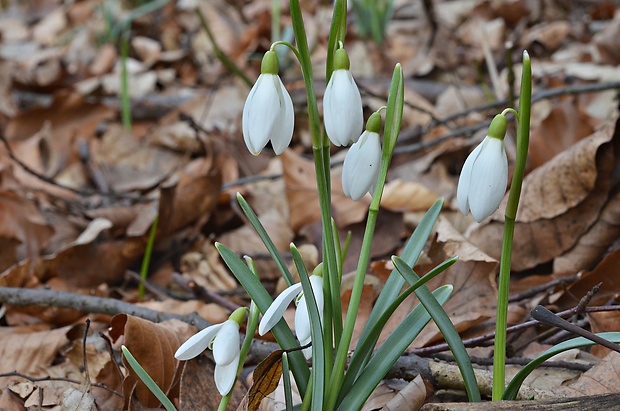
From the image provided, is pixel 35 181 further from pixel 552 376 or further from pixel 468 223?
pixel 552 376

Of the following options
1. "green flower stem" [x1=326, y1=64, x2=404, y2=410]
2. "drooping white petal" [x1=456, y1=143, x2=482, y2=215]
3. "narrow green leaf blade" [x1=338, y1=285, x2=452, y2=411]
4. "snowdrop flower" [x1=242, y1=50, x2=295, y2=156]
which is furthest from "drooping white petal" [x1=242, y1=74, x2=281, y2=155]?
"narrow green leaf blade" [x1=338, y1=285, x2=452, y2=411]

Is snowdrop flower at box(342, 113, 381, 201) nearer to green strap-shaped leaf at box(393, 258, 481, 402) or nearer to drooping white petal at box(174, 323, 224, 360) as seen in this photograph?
green strap-shaped leaf at box(393, 258, 481, 402)

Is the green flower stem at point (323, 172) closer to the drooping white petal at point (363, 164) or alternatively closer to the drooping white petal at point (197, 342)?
the drooping white petal at point (363, 164)

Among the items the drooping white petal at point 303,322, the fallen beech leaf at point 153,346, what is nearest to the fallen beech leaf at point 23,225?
the fallen beech leaf at point 153,346

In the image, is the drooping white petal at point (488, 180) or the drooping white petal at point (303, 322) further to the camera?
the drooping white petal at point (303, 322)

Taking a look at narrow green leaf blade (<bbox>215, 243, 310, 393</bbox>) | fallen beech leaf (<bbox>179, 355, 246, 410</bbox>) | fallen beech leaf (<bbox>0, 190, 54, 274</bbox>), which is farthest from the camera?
fallen beech leaf (<bbox>0, 190, 54, 274</bbox>)

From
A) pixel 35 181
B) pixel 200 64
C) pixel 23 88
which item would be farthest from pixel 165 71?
pixel 35 181

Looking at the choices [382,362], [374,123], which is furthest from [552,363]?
[374,123]

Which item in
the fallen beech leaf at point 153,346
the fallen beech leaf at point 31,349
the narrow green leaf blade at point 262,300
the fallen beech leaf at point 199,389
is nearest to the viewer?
the narrow green leaf blade at point 262,300
